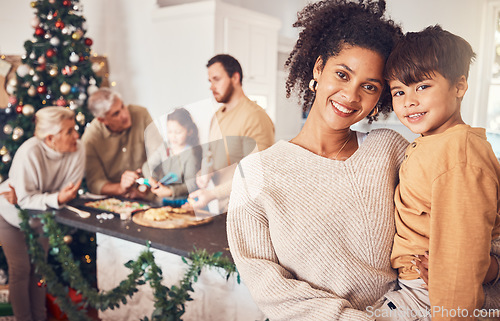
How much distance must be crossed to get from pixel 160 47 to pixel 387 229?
2.82 meters

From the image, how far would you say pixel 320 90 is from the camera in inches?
33.7

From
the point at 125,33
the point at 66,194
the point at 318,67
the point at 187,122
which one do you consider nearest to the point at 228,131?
the point at 187,122

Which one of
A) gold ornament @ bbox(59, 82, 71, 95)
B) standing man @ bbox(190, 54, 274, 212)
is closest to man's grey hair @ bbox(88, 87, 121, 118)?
gold ornament @ bbox(59, 82, 71, 95)

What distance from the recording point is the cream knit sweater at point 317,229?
835mm

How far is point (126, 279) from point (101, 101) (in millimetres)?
1280

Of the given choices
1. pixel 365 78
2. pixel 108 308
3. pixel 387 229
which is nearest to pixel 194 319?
pixel 108 308

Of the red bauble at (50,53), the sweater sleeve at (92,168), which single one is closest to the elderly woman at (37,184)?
the sweater sleeve at (92,168)

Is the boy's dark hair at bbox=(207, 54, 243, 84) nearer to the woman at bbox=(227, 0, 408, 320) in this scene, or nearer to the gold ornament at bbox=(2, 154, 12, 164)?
the woman at bbox=(227, 0, 408, 320)

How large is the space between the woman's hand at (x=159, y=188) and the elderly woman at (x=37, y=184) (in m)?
0.81

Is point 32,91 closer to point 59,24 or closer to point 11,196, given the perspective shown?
point 59,24

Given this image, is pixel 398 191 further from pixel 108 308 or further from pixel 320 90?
pixel 108 308

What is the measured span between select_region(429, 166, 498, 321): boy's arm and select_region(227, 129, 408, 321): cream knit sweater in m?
0.14

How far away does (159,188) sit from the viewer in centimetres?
163

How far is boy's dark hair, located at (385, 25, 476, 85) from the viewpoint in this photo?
700 millimetres
